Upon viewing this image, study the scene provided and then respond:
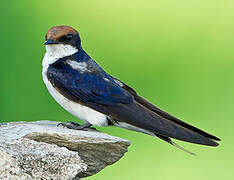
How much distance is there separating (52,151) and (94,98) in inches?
23.6

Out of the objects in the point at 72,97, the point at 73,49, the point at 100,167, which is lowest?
the point at 100,167

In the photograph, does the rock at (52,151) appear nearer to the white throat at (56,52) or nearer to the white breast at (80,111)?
the white breast at (80,111)

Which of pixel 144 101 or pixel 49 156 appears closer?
pixel 49 156

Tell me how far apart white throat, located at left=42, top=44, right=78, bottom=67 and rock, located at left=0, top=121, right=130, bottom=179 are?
16.7 inches

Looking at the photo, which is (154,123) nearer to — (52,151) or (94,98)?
(94,98)

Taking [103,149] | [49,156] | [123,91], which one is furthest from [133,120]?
[49,156]

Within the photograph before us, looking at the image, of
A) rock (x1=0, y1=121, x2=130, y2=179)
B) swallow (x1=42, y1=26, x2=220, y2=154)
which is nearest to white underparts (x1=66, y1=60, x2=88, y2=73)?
swallow (x1=42, y1=26, x2=220, y2=154)

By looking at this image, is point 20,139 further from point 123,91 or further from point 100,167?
point 123,91

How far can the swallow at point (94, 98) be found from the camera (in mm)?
2535

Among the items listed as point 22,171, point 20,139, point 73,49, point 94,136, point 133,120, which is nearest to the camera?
point 22,171

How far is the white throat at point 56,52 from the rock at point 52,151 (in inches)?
16.7

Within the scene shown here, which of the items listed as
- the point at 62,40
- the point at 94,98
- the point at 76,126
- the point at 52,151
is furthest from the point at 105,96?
the point at 52,151

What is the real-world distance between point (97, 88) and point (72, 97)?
117 mm

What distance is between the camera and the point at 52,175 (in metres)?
1.99
